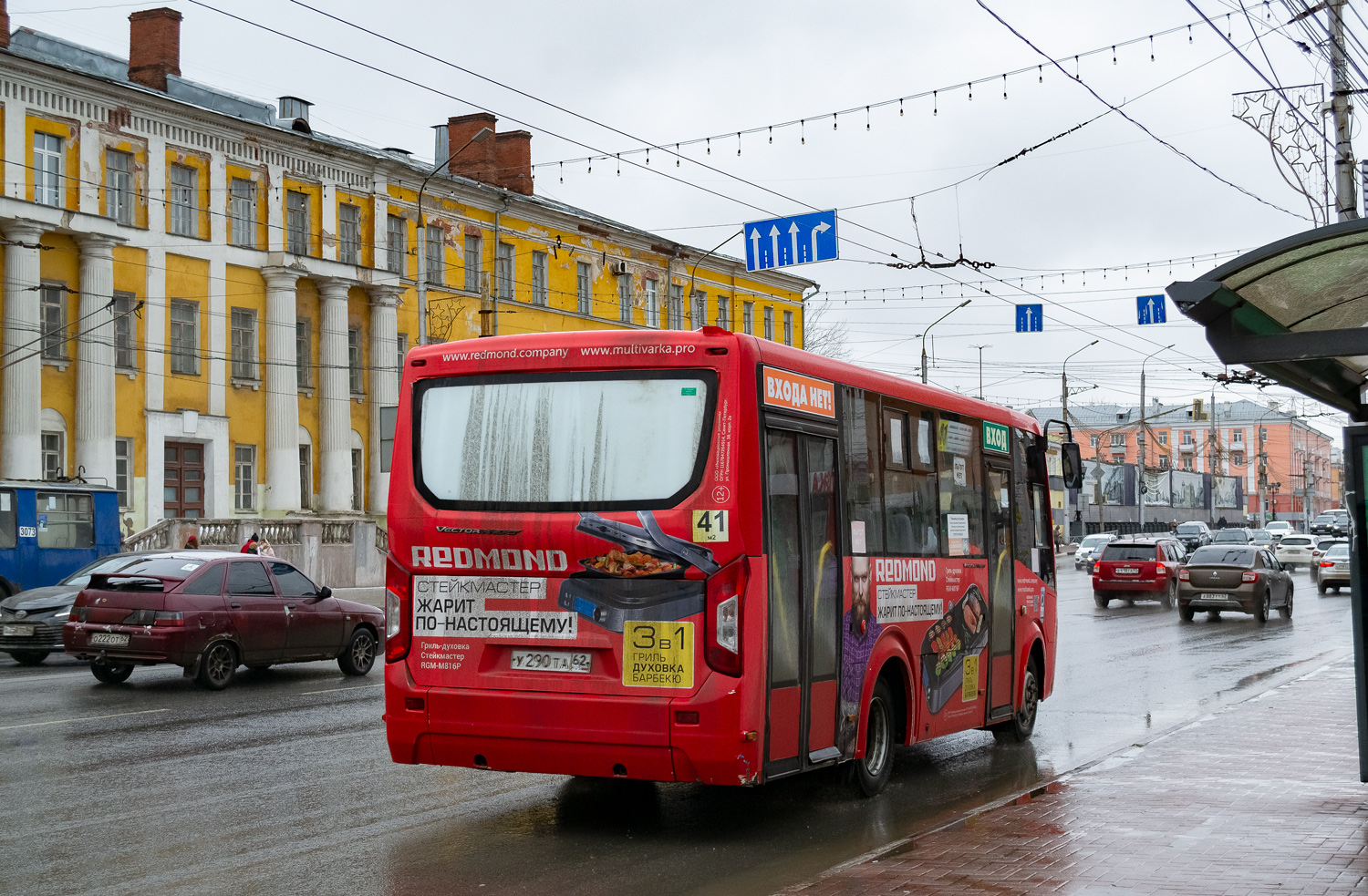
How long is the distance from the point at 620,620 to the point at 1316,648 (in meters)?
17.7

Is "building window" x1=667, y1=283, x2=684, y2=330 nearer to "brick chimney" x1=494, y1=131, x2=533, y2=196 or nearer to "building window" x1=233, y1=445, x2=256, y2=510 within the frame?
"brick chimney" x1=494, y1=131, x2=533, y2=196

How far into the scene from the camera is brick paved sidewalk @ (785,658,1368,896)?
6.75 m

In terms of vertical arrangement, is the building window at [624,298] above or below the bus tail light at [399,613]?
above

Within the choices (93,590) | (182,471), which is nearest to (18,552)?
(93,590)

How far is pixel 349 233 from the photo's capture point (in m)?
44.1

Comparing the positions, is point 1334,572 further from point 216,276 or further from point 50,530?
point 50,530

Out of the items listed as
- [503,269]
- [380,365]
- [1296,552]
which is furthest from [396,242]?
[1296,552]

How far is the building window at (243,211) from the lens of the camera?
4041 centimetres

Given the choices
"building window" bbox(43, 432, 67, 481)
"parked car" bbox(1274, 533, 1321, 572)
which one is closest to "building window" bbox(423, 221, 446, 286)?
"building window" bbox(43, 432, 67, 481)

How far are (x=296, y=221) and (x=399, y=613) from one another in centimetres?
3593

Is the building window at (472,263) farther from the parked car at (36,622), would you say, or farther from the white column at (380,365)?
the parked car at (36,622)

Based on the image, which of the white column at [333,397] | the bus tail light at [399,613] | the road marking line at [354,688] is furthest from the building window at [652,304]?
the bus tail light at [399,613]

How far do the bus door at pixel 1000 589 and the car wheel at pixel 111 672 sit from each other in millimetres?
9777

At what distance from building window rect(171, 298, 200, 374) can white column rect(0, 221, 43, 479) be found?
4.06 m
